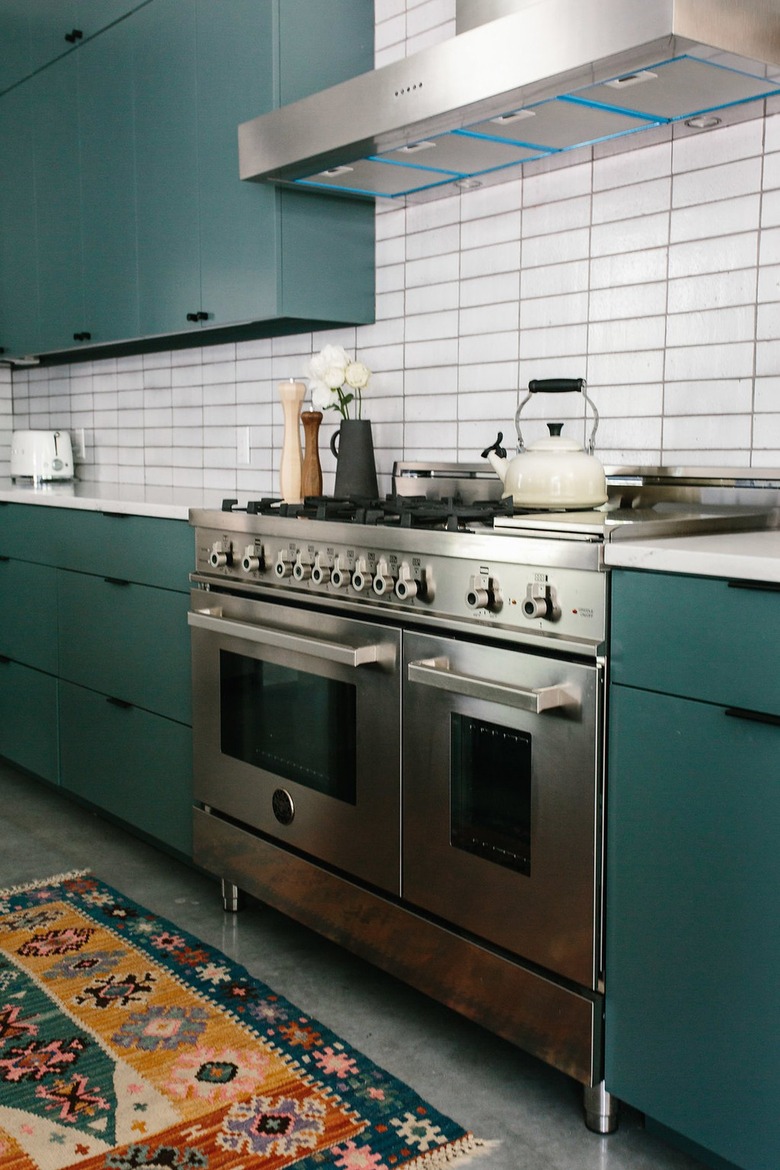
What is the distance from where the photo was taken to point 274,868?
7.83ft

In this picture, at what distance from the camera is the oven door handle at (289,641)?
2.03 metres

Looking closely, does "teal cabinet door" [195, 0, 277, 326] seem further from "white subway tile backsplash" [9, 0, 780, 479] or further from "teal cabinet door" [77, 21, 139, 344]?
"teal cabinet door" [77, 21, 139, 344]

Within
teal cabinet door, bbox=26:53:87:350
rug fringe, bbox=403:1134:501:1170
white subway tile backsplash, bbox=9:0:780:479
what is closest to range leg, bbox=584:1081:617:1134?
rug fringe, bbox=403:1134:501:1170

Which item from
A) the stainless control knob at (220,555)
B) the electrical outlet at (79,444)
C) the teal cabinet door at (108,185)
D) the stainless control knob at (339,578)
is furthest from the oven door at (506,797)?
the electrical outlet at (79,444)

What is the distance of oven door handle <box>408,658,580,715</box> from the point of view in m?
1.66

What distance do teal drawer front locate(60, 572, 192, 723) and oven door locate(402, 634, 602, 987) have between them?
924 mm

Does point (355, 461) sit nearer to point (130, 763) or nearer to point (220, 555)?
point (220, 555)

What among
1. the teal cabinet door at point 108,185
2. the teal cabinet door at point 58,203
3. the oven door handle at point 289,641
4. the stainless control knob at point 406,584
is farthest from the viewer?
the teal cabinet door at point 58,203

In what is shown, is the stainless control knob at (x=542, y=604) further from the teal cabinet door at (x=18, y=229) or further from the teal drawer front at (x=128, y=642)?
the teal cabinet door at (x=18, y=229)

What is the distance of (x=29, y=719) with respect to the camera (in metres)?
3.50

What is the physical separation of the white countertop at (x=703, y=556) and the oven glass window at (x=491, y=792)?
348 mm

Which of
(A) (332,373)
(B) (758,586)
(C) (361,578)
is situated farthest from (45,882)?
(B) (758,586)

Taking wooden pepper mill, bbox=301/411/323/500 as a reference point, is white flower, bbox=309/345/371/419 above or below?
above

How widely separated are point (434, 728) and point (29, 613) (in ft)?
6.39
